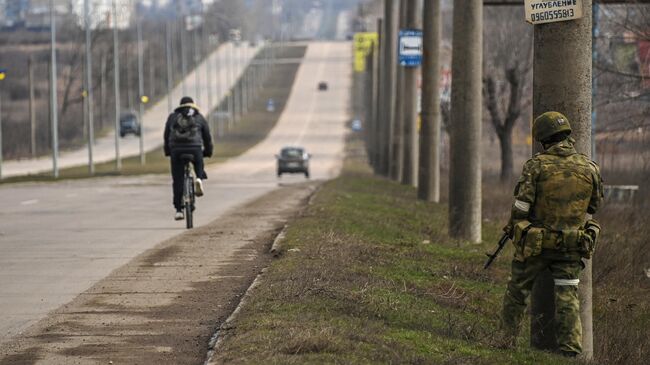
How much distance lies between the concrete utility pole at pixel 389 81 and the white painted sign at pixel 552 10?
3420 centimetres

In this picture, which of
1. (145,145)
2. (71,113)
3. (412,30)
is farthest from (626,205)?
(71,113)

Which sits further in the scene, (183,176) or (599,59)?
(599,59)

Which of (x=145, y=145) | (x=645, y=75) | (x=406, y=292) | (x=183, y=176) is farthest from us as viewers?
(x=145, y=145)

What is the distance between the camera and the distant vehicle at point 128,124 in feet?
367

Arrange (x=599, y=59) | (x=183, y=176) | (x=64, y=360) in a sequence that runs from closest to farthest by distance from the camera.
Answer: (x=64, y=360), (x=183, y=176), (x=599, y=59)

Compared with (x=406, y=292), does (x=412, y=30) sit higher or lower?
higher

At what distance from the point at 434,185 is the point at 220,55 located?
527 ft

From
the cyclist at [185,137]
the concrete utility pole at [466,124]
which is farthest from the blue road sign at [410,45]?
the cyclist at [185,137]

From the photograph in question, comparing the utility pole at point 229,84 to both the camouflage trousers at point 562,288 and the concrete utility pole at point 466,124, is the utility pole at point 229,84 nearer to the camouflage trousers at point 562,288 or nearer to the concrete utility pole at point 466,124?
the concrete utility pole at point 466,124

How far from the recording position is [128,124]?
11444 cm

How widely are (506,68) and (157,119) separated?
89.8 meters

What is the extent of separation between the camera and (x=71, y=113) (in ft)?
406

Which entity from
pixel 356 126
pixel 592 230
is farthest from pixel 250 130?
pixel 592 230

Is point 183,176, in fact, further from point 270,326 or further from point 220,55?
point 220,55
